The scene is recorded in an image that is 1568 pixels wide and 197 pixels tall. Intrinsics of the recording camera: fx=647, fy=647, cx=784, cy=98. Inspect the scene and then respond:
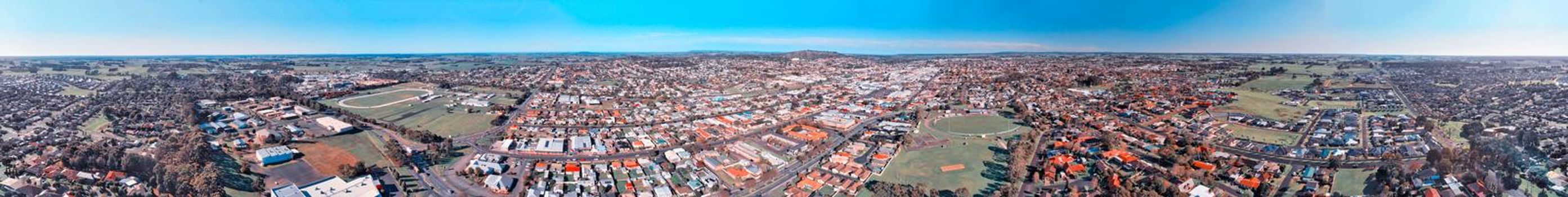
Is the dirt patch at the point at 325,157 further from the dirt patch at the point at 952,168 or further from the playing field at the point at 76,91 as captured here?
the playing field at the point at 76,91

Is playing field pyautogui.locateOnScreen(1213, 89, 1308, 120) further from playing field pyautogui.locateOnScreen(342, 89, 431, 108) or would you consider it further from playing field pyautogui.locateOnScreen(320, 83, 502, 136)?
playing field pyautogui.locateOnScreen(342, 89, 431, 108)

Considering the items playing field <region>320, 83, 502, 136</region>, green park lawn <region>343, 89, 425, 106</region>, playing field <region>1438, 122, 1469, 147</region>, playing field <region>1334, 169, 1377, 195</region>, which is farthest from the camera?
green park lawn <region>343, 89, 425, 106</region>

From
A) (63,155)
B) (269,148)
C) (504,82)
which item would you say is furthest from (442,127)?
(504,82)

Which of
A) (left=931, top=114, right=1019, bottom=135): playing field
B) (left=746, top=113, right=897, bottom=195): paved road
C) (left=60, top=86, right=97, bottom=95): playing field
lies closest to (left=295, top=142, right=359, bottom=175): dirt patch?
(left=746, top=113, right=897, bottom=195): paved road

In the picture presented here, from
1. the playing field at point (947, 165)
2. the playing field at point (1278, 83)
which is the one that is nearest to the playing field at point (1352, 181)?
the playing field at point (947, 165)

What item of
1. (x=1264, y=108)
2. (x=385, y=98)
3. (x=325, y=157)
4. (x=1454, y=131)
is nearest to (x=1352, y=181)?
(x=1454, y=131)

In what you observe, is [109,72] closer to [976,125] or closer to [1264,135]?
[976,125]
